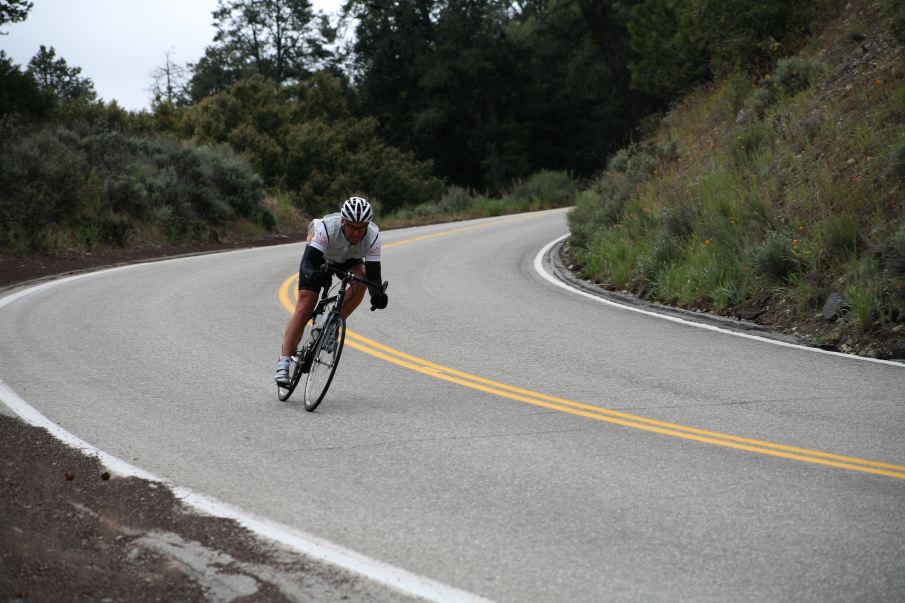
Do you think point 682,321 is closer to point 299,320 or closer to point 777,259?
point 777,259

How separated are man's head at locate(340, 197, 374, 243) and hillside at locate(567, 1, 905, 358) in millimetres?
5368

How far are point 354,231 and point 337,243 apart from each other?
24 cm

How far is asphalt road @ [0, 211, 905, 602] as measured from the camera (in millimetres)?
4930

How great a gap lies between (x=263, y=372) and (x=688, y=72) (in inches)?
851

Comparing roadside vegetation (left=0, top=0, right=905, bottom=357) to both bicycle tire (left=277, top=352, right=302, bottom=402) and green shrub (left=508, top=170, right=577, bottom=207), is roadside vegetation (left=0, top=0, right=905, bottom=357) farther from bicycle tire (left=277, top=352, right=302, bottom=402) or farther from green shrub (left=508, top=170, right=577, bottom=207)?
bicycle tire (left=277, top=352, right=302, bottom=402)

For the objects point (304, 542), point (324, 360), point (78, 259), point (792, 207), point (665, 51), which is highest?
point (665, 51)

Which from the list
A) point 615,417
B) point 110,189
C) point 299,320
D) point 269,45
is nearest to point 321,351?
point 299,320

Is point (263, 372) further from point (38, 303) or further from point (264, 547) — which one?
point (38, 303)

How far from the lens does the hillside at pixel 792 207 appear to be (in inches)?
450

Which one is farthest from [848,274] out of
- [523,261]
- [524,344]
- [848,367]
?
[523,261]

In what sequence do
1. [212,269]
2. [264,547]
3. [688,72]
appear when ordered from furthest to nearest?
[688,72] → [212,269] → [264,547]

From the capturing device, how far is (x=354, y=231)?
8320 mm

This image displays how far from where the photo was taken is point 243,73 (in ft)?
208

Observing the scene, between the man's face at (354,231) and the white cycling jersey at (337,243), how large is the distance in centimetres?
6
